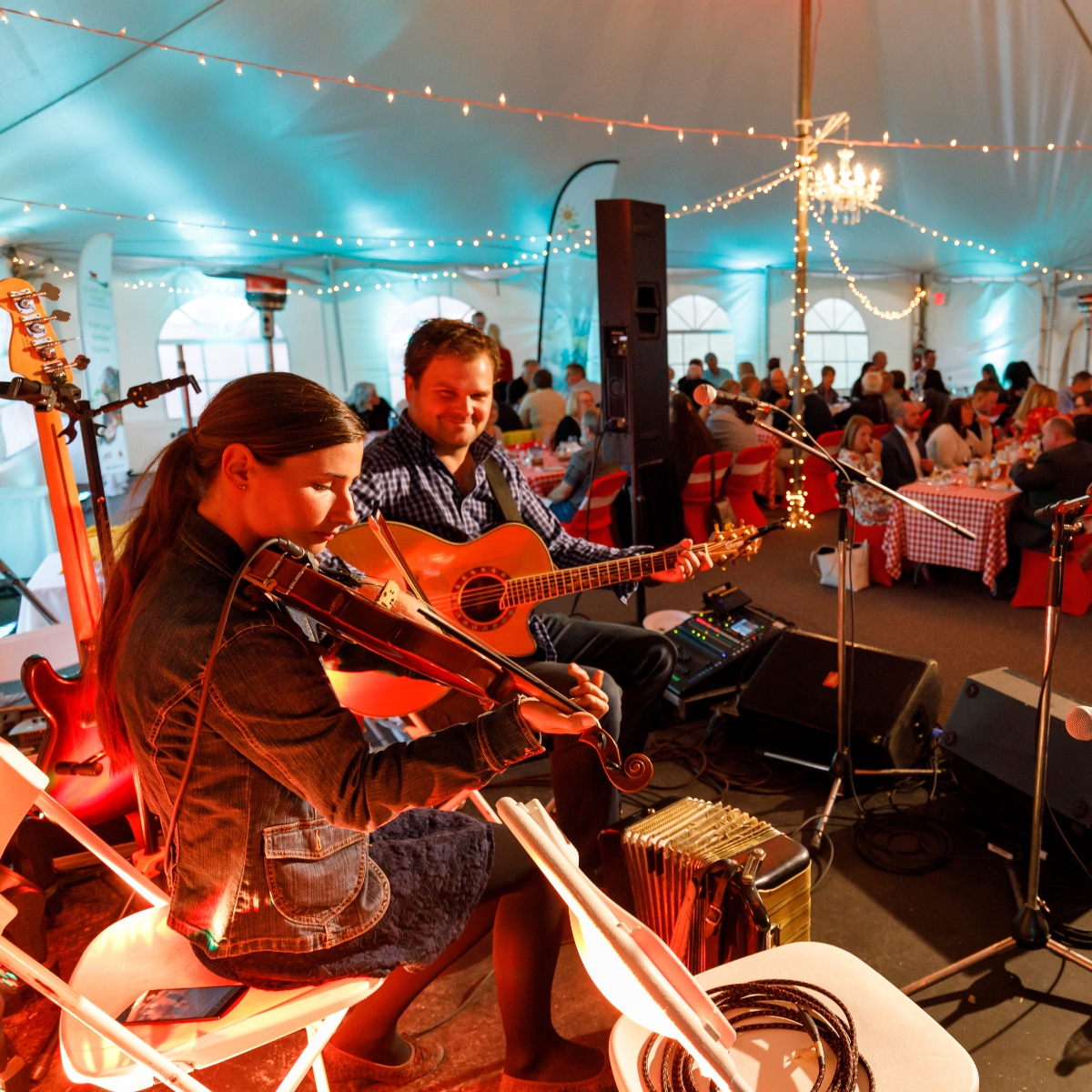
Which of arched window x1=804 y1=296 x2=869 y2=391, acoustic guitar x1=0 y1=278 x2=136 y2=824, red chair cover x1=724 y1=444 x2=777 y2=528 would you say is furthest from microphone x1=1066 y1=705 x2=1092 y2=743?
arched window x1=804 y1=296 x2=869 y2=391

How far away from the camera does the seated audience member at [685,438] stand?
604cm

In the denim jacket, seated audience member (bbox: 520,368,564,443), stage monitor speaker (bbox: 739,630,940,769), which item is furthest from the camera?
seated audience member (bbox: 520,368,564,443)

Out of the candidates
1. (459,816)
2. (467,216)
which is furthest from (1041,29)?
(459,816)

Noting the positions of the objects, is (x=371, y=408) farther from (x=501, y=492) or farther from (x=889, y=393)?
(x=501, y=492)

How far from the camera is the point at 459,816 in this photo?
1665 millimetres

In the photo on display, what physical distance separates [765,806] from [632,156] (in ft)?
27.3

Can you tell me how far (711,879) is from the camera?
1830mm

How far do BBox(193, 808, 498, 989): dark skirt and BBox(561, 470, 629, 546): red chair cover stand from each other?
3520 millimetres

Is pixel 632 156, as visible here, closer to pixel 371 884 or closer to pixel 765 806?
pixel 765 806

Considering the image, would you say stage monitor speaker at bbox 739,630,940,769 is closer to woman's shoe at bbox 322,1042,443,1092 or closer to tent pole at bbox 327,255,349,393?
woman's shoe at bbox 322,1042,443,1092

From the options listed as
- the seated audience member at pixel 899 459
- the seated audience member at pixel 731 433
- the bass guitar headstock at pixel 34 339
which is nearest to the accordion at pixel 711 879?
the bass guitar headstock at pixel 34 339

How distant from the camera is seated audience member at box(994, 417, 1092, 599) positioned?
4613 millimetres

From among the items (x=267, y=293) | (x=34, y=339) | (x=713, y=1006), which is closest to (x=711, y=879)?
(x=713, y=1006)

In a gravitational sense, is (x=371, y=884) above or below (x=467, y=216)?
below
